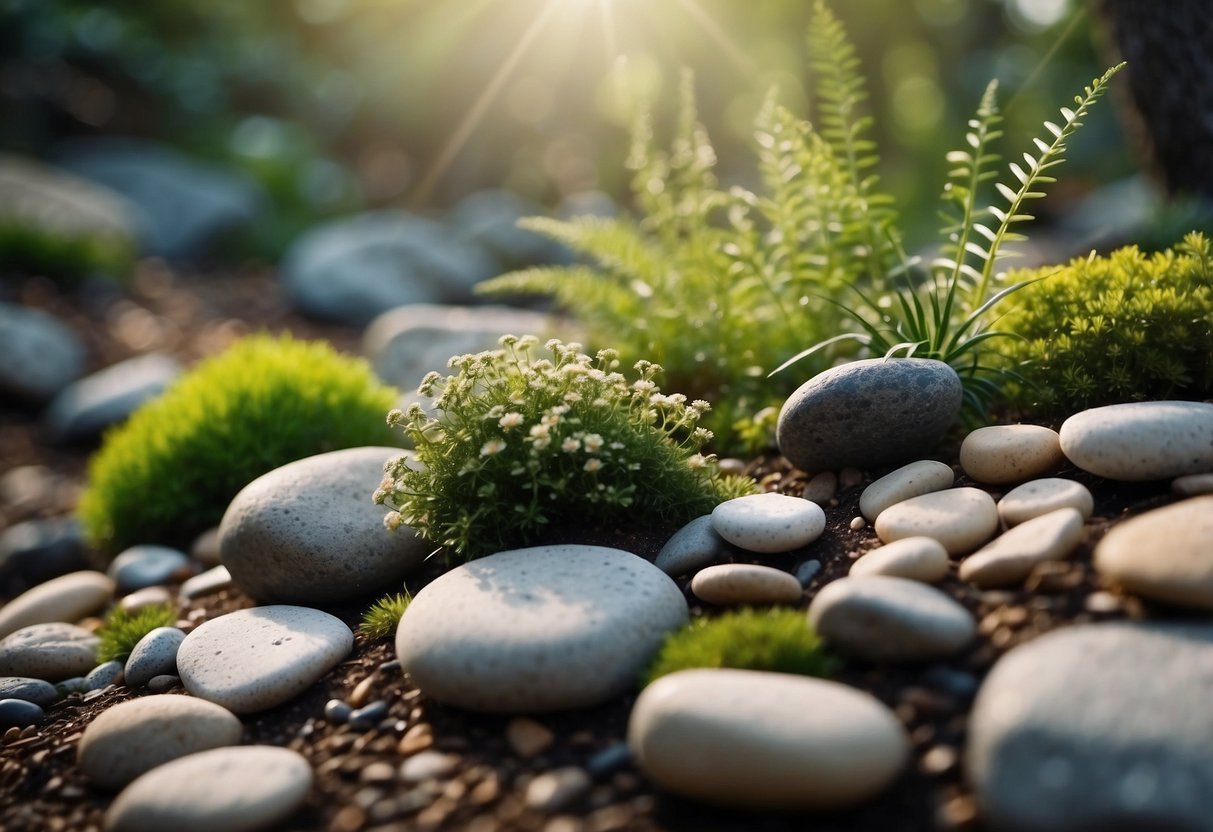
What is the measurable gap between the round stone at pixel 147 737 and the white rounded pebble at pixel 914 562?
6.84ft

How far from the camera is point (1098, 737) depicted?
198cm

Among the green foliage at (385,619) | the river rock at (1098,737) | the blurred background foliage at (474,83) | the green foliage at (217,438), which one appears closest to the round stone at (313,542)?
the green foliage at (385,619)

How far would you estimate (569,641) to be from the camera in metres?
2.62

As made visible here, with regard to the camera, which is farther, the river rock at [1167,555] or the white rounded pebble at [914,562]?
the white rounded pebble at [914,562]

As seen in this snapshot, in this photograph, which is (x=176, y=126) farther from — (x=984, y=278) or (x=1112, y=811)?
(x=1112, y=811)

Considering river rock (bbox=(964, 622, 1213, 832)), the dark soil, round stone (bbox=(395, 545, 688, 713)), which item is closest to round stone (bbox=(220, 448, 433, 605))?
the dark soil

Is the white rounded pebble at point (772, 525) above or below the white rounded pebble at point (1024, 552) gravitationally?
above

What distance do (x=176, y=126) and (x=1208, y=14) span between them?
586 inches

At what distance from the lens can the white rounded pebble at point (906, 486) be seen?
324 centimetres

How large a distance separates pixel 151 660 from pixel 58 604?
128 cm

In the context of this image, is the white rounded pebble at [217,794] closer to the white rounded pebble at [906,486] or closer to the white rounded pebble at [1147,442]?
the white rounded pebble at [906,486]

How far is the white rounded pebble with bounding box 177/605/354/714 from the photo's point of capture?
10.0ft

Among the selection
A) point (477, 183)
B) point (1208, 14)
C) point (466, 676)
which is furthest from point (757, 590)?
point (477, 183)

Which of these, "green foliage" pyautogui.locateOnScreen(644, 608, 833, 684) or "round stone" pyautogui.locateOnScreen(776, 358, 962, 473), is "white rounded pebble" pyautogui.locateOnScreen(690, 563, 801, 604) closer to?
"green foliage" pyautogui.locateOnScreen(644, 608, 833, 684)
